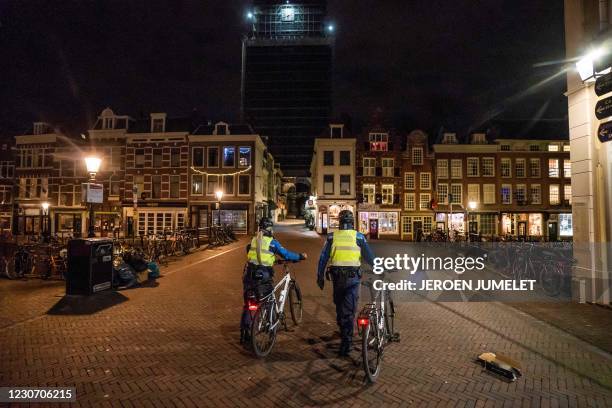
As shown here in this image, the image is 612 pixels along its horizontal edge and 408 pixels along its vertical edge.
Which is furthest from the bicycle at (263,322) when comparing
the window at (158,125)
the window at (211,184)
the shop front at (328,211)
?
the window at (158,125)

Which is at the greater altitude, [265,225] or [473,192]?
[473,192]

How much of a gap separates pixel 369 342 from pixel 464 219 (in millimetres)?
34626

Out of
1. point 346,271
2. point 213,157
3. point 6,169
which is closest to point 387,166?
point 213,157

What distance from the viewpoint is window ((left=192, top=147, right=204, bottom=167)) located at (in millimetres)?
35812

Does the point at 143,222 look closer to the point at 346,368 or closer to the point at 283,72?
the point at 346,368

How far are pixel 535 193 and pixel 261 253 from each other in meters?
38.9

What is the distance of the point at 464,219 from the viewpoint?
35906 millimetres

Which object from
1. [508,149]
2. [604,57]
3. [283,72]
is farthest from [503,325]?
[283,72]

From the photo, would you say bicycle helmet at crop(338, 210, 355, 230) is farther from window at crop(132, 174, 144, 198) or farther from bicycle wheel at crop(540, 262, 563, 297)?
window at crop(132, 174, 144, 198)

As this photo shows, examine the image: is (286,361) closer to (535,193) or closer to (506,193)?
(506,193)

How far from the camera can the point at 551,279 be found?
9.27 metres

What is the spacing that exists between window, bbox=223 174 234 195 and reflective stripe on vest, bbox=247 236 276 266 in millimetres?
30953

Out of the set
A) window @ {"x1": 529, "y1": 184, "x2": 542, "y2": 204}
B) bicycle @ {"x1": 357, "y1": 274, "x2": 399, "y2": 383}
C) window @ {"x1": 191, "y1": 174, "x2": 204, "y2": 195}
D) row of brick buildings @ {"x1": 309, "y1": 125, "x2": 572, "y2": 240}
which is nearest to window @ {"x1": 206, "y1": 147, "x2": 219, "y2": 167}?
window @ {"x1": 191, "y1": 174, "x2": 204, "y2": 195}

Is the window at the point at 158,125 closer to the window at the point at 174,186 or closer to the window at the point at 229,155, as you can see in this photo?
the window at the point at 174,186
